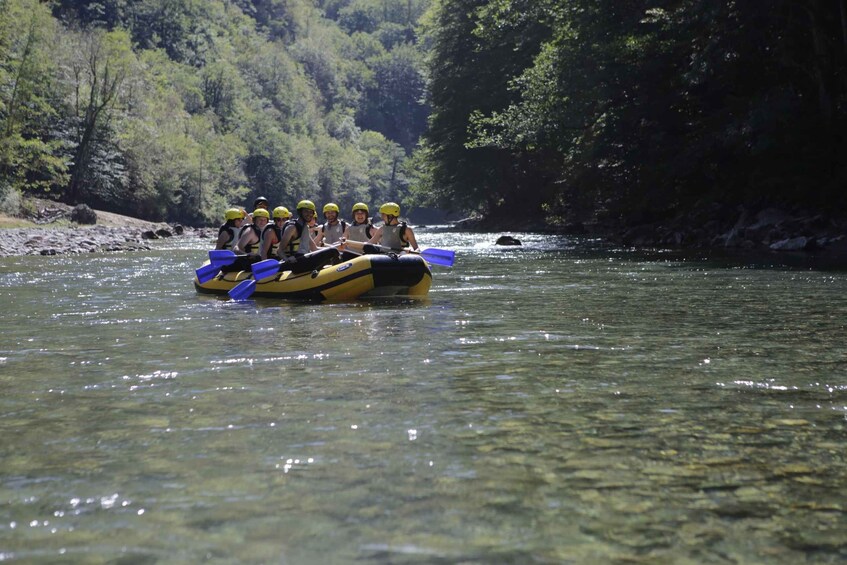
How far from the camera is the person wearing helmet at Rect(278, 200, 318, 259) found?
13828 millimetres

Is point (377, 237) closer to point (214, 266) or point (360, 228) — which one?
point (360, 228)

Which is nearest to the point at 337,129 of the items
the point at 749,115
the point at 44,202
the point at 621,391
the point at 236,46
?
the point at 236,46

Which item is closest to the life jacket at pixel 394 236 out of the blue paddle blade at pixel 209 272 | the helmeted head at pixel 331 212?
the helmeted head at pixel 331 212

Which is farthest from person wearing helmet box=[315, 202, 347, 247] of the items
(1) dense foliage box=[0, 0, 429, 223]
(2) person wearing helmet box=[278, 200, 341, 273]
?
(1) dense foliage box=[0, 0, 429, 223]

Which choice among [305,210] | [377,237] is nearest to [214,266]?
[305,210]

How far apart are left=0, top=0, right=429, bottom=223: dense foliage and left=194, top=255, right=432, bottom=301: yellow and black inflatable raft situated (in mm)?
31937

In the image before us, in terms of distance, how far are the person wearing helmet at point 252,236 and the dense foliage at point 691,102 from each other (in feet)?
39.2

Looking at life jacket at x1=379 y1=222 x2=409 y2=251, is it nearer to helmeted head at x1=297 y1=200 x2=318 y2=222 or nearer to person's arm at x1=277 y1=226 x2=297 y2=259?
helmeted head at x1=297 y1=200 x2=318 y2=222

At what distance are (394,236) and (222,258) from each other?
2.83m

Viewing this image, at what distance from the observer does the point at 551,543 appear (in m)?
3.48

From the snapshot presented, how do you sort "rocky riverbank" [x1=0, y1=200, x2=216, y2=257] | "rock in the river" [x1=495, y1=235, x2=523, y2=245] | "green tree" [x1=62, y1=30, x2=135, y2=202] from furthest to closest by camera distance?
"green tree" [x1=62, y1=30, x2=135, y2=202], "rock in the river" [x1=495, y1=235, x2=523, y2=245], "rocky riverbank" [x1=0, y1=200, x2=216, y2=257]

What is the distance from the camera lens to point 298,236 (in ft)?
46.0

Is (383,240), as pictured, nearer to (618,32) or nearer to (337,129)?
(618,32)

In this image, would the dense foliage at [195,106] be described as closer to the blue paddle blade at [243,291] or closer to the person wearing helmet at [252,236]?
the person wearing helmet at [252,236]
